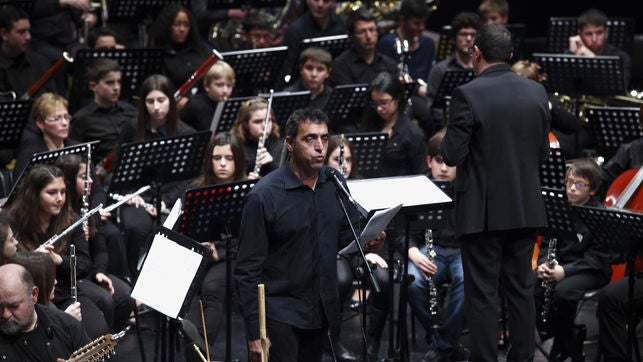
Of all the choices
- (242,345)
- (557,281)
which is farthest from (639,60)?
(242,345)

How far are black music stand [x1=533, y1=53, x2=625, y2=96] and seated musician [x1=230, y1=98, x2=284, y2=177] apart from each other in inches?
100

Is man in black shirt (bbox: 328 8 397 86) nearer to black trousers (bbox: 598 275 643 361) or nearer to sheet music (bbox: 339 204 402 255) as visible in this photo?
black trousers (bbox: 598 275 643 361)

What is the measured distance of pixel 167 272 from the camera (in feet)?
16.5

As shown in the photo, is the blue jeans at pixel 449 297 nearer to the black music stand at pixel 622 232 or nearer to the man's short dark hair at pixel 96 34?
the black music stand at pixel 622 232

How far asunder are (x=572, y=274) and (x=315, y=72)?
2922 millimetres

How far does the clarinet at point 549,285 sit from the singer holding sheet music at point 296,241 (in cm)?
200

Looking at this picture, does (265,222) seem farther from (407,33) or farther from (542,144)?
(407,33)

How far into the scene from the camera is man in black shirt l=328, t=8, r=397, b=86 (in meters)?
9.16

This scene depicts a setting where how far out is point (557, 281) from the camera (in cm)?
654

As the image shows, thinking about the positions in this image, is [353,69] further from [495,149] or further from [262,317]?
[262,317]

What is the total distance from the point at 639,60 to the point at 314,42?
134 inches

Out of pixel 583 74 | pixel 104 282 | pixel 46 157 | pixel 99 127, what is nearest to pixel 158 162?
pixel 46 157

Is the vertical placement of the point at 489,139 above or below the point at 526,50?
above

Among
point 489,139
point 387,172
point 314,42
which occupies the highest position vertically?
point 489,139
